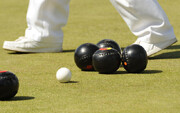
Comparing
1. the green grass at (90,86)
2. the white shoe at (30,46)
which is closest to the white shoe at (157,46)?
the green grass at (90,86)

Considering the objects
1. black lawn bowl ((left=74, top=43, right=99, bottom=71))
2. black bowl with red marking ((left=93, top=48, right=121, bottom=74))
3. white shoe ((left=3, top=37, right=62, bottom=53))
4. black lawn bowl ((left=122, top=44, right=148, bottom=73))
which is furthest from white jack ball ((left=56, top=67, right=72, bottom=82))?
white shoe ((left=3, top=37, right=62, bottom=53))

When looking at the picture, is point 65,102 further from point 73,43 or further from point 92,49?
point 73,43

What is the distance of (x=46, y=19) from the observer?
19.1ft

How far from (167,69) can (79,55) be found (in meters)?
0.90

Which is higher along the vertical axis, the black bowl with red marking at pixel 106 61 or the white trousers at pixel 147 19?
the white trousers at pixel 147 19

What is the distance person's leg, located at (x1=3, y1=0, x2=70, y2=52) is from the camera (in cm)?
577

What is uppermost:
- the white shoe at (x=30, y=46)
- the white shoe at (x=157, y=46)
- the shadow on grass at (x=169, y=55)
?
the white shoe at (x=157, y=46)

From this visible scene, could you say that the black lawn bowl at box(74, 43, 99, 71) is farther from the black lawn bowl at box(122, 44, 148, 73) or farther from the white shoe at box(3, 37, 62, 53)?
the white shoe at box(3, 37, 62, 53)

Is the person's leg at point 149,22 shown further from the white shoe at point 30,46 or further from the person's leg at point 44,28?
the white shoe at point 30,46

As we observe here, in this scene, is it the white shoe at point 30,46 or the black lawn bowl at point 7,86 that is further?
the white shoe at point 30,46

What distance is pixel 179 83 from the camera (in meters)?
3.75

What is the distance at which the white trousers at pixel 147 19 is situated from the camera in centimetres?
491

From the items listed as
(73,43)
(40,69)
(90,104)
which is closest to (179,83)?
(90,104)

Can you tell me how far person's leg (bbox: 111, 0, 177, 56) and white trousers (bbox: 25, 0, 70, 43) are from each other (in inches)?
Answer: 41.7
